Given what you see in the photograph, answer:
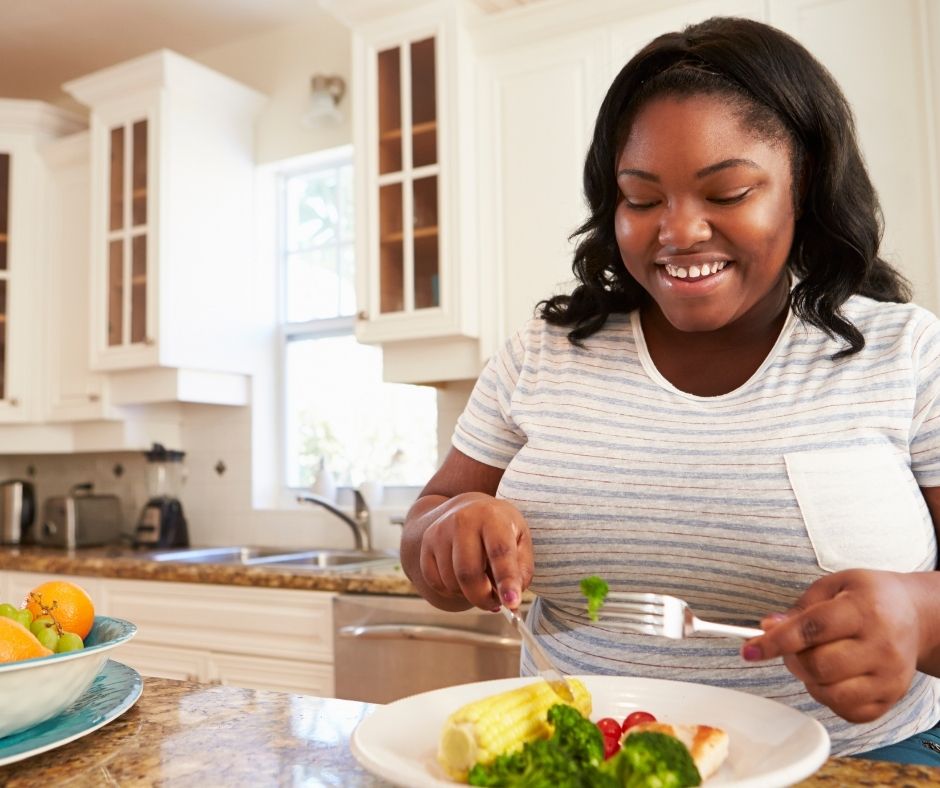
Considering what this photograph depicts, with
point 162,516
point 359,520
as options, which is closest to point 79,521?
point 162,516

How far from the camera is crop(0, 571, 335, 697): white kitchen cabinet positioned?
246 centimetres

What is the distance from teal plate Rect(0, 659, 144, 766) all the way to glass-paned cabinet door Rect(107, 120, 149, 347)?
2.41 m

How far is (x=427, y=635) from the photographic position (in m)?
2.23

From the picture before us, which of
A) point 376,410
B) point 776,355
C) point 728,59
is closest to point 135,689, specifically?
point 776,355

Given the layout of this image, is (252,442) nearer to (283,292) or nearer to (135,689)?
(283,292)

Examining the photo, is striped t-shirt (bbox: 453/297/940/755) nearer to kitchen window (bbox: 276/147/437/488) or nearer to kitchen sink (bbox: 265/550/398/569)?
kitchen sink (bbox: 265/550/398/569)

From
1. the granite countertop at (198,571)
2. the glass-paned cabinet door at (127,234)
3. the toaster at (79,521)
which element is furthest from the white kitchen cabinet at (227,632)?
the glass-paned cabinet door at (127,234)

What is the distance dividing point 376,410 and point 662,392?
235 cm

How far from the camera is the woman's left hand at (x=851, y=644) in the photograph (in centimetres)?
69

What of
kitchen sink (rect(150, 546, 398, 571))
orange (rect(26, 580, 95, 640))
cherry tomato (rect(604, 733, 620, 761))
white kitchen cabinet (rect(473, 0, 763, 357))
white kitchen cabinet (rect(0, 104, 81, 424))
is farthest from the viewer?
white kitchen cabinet (rect(0, 104, 81, 424))

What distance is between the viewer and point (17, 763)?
0.79 meters

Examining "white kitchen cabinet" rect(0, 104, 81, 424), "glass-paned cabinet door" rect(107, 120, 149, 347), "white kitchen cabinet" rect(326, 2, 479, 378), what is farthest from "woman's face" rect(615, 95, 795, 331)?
"white kitchen cabinet" rect(0, 104, 81, 424)

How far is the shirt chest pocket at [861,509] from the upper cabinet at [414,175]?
5.65ft

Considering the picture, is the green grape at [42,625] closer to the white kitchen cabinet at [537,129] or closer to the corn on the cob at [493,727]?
the corn on the cob at [493,727]
